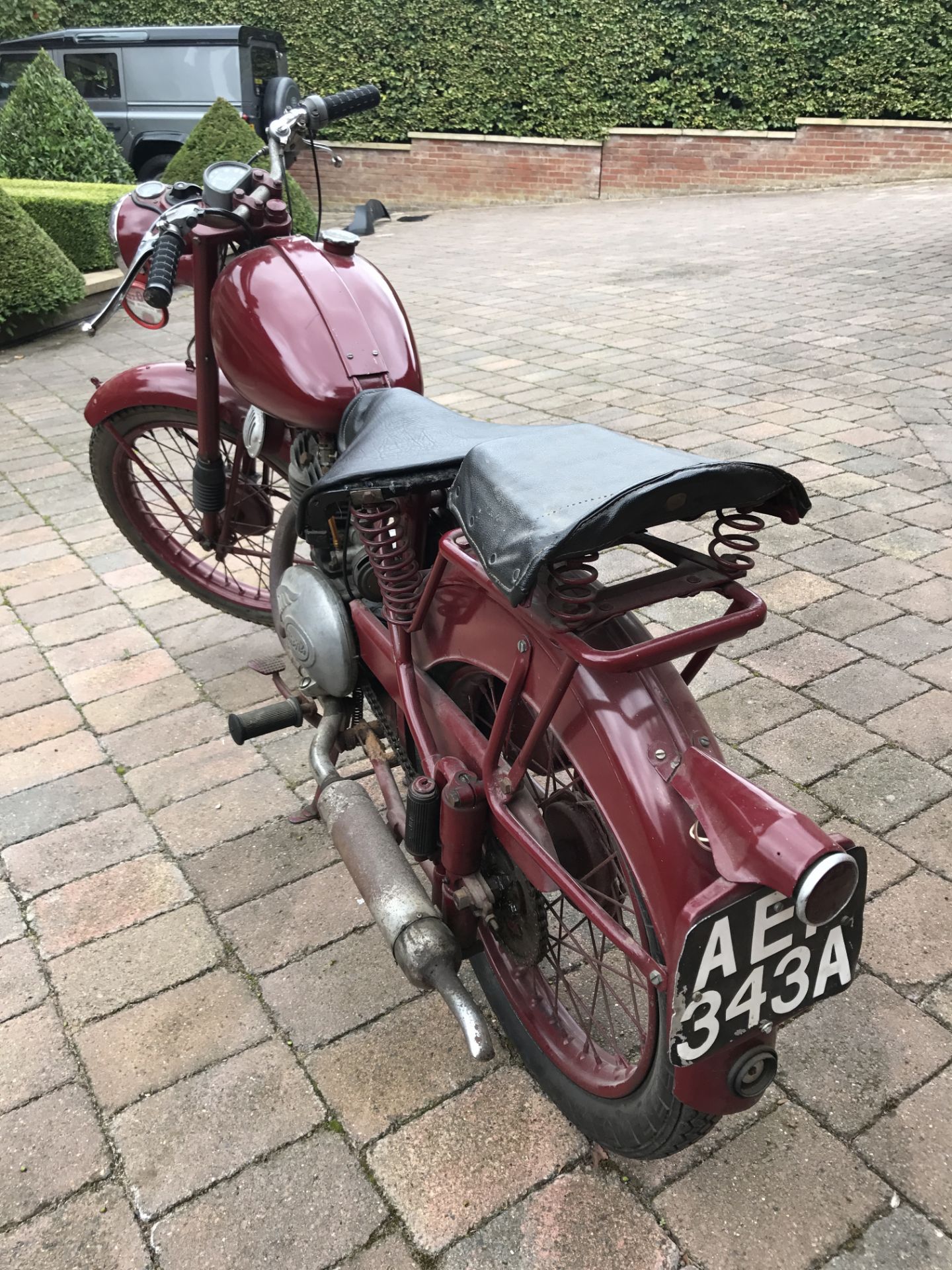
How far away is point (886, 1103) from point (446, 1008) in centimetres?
82

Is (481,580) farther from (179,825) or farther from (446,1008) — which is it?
(179,825)

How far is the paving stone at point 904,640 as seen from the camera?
3125 millimetres

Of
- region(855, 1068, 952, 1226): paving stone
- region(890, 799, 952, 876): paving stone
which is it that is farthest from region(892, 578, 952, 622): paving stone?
region(855, 1068, 952, 1226): paving stone

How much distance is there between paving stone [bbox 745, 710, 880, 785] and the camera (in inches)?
105

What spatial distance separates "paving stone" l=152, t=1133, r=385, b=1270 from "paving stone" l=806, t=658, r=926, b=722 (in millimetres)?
1841

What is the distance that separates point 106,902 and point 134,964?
224 millimetres

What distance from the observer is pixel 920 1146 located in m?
1.73

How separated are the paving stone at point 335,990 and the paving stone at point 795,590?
1.91 meters

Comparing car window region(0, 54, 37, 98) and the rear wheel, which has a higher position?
car window region(0, 54, 37, 98)

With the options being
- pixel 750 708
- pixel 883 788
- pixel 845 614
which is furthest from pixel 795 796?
pixel 845 614

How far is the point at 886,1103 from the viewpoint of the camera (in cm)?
180

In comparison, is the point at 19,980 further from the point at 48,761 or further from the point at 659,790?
the point at 659,790

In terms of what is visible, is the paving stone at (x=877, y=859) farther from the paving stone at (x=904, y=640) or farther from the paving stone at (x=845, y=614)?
the paving stone at (x=845, y=614)

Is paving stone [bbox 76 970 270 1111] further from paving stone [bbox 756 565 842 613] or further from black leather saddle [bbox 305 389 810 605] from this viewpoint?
paving stone [bbox 756 565 842 613]
